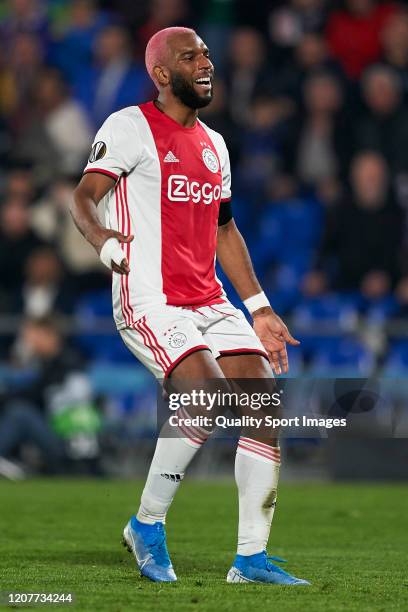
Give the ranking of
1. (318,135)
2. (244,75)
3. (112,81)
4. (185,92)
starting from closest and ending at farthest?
1. (185,92)
2. (318,135)
3. (244,75)
4. (112,81)

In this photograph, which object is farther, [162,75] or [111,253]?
[162,75]

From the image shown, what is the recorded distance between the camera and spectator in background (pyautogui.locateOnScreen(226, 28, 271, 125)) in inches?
615

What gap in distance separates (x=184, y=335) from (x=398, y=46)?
32.3 feet

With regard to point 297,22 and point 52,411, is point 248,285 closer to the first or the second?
point 52,411

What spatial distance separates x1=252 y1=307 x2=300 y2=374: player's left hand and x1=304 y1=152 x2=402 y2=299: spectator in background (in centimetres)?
697

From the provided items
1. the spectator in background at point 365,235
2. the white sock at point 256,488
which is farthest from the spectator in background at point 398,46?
the white sock at point 256,488

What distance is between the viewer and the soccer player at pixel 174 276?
228 inches

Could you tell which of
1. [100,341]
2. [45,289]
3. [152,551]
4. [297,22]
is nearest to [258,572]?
[152,551]

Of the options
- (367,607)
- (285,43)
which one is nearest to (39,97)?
(285,43)

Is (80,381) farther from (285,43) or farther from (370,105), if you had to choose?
(285,43)

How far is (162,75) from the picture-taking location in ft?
20.3

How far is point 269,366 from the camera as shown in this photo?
605cm

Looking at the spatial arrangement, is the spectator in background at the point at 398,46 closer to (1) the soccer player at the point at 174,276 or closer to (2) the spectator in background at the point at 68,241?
(2) the spectator in background at the point at 68,241

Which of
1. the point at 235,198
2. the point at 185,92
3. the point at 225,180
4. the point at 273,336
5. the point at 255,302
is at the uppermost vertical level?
the point at 185,92
